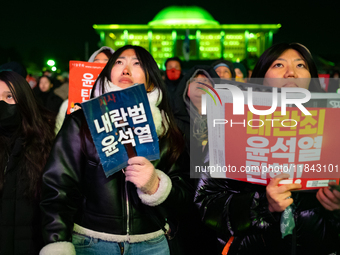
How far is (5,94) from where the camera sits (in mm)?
2141

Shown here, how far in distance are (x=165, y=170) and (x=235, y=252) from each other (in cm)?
52

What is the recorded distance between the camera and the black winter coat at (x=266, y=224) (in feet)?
4.73

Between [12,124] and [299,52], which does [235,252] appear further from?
[12,124]

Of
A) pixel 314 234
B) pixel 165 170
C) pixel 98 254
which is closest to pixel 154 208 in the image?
pixel 165 170

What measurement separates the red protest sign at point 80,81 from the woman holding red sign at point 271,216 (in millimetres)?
1315

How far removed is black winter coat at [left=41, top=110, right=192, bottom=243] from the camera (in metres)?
1.46

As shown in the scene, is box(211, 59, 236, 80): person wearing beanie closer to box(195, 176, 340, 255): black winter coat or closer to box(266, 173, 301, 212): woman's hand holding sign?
box(195, 176, 340, 255): black winter coat

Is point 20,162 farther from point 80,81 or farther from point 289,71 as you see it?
point 289,71

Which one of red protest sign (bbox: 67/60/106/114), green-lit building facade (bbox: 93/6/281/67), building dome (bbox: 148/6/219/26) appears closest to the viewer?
red protest sign (bbox: 67/60/106/114)

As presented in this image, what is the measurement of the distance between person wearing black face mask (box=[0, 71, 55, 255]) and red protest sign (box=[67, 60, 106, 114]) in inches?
12.7

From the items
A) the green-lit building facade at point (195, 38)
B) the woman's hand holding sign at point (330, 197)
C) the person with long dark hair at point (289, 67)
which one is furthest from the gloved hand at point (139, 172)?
the green-lit building facade at point (195, 38)

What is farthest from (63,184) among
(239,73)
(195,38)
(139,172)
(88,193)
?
(195,38)

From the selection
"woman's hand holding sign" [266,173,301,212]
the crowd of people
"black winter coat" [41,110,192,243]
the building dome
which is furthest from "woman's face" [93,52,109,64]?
the building dome

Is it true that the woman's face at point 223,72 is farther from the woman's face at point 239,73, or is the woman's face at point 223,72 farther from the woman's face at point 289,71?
the woman's face at point 289,71
